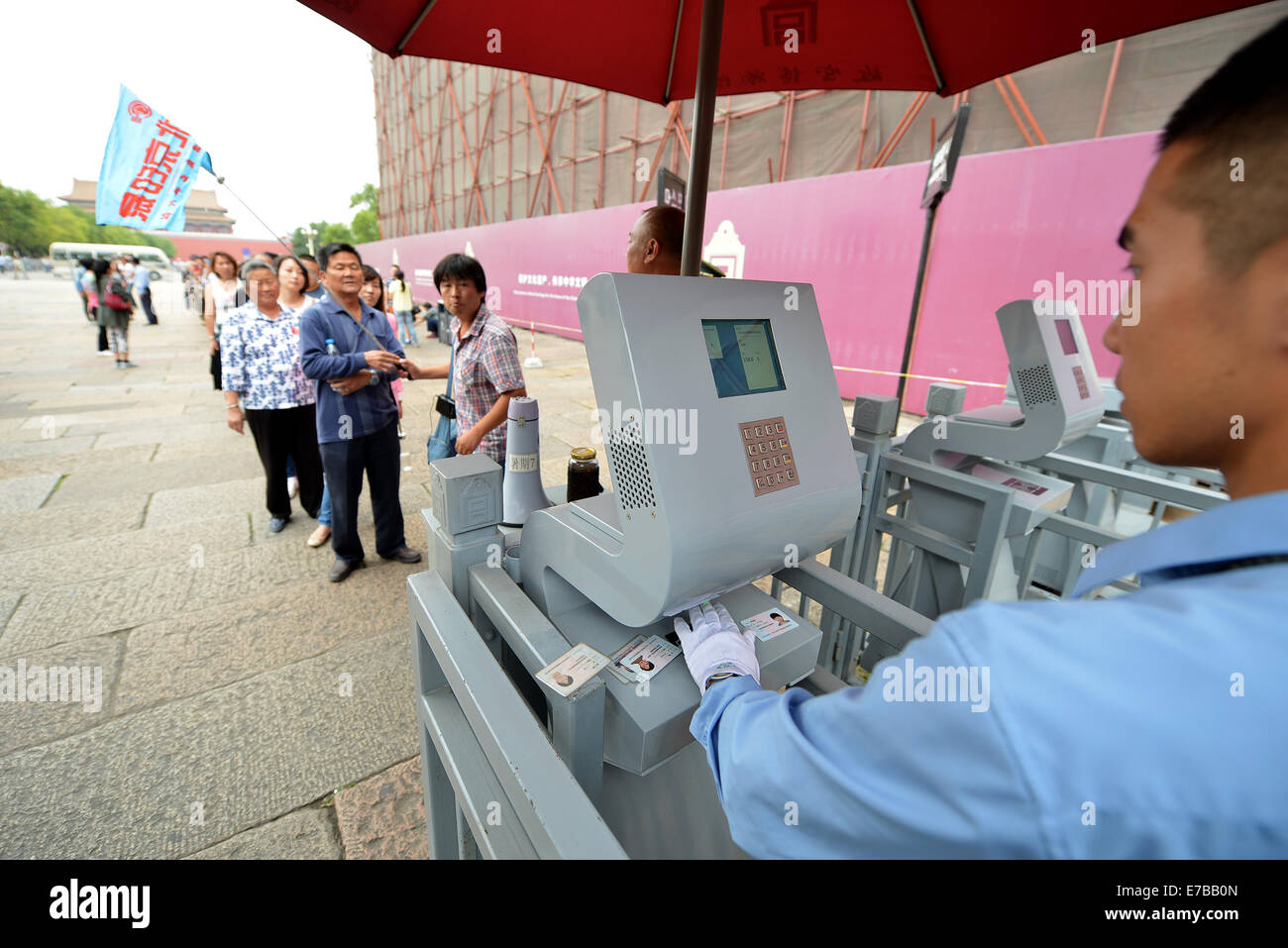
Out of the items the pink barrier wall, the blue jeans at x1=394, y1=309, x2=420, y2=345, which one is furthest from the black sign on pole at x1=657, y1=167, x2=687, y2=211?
the blue jeans at x1=394, y1=309, x2=420, y2=345

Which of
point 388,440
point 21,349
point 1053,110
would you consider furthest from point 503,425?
point 21,349

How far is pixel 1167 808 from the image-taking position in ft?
1.35

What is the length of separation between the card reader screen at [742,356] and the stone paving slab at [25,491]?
5354 mm

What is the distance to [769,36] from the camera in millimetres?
2023

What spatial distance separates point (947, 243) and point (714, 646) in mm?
6954

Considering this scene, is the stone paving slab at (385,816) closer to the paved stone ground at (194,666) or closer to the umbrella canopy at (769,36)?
the paved stone ground at (194,666)

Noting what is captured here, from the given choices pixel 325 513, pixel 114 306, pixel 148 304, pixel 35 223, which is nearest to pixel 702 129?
pixel 325 513

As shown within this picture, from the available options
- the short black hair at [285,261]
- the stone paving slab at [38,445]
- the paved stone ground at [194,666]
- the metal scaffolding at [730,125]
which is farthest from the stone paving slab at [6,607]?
the metal scaffolding at [730,125]

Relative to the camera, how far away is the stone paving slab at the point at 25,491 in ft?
12.9

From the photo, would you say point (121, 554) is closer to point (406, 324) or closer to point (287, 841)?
point (287, 841)

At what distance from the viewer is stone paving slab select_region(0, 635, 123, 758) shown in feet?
6.89

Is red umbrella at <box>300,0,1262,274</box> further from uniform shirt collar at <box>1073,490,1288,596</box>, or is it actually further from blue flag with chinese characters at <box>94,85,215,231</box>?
blue flag with chinese characters at <box>94,85,215,231</box>
